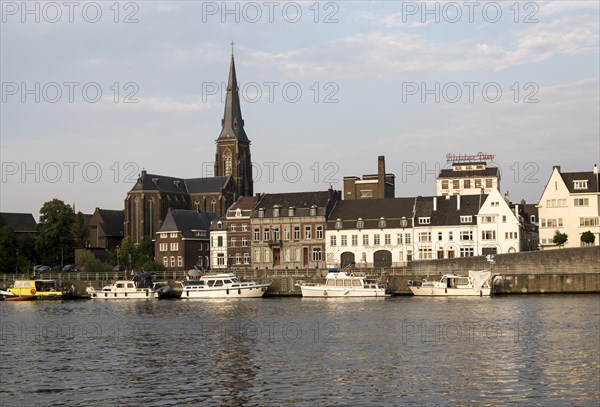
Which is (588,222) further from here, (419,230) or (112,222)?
(112,222)

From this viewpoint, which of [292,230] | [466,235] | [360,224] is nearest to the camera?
[466,235]

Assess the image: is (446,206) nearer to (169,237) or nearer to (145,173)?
(169,237)

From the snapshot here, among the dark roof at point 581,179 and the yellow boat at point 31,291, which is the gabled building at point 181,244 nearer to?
the yellow boat at point 31,291

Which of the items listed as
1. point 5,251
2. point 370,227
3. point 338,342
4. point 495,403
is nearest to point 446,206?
point 370,227

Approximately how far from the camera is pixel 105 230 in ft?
627

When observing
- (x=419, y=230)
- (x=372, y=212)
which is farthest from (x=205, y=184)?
(x=419, y=230)

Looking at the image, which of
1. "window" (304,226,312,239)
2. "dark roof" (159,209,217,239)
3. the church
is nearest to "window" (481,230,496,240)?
"window" (304,226,312,239)

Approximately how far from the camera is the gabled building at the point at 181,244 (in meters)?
156

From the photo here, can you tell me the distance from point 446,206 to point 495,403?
9666cm

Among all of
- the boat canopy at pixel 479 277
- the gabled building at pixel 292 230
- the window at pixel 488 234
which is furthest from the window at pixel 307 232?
the boat canopy at pixel 479 277

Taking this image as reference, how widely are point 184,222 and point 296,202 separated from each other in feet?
94.4

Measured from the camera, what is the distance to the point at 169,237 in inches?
6211

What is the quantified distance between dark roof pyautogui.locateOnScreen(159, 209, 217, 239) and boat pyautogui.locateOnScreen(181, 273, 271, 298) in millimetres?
44940

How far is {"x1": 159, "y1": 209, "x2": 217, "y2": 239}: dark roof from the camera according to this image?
158 meters
